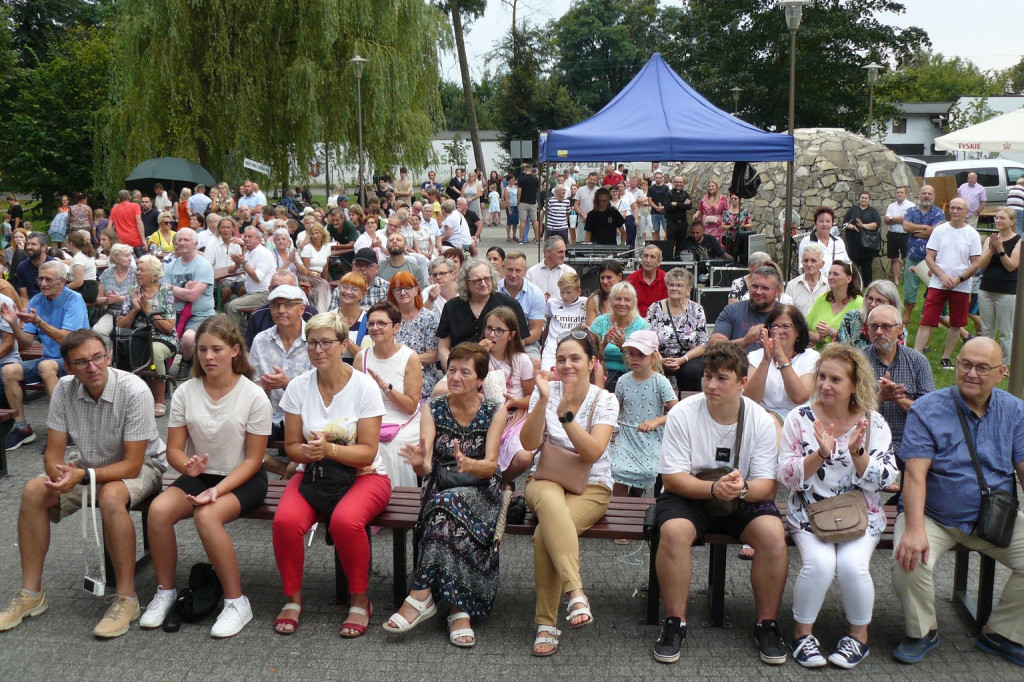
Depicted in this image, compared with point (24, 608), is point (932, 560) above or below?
above

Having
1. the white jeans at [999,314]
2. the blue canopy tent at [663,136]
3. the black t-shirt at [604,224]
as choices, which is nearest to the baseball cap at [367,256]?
the blue canopy tent at [663,136]

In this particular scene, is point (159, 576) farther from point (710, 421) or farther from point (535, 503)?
point (710, 421)

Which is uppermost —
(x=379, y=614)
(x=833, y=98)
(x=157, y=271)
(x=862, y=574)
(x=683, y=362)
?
(x=833, y=98)

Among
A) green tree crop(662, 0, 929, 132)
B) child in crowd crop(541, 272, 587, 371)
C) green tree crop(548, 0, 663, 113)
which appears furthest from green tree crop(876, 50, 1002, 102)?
child in crowd crop(541, 272, 587, 371)

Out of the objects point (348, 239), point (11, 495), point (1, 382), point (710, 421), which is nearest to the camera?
point (710, 421)

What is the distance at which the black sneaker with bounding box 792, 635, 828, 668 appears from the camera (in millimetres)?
4148

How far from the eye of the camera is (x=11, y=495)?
21.1 ft

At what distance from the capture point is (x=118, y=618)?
450 cm

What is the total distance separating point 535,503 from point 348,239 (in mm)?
10239

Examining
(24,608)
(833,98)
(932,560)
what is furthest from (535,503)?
(833,98)

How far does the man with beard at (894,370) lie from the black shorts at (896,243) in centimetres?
1073

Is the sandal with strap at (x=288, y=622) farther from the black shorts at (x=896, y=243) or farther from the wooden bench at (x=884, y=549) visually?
the black shorts at (x=896, y=243)

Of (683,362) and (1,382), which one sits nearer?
(683,362)

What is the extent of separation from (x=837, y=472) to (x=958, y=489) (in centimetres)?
57
